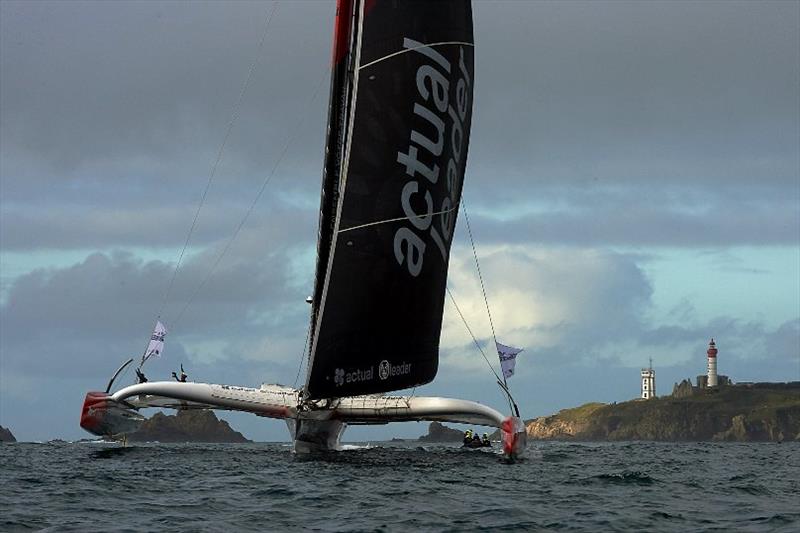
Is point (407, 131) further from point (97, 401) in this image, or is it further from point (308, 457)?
point (97, 401)

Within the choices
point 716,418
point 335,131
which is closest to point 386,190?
point 335,131

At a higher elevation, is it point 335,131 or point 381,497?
point 335,131

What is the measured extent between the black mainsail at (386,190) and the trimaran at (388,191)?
25 millimetres

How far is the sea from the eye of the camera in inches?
642

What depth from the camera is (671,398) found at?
199500mm

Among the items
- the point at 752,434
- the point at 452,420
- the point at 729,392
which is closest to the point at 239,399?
the point at 452,420

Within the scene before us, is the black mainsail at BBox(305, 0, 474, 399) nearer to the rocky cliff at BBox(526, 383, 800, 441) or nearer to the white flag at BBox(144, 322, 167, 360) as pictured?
the white flag at BBox(144, 322, 167, 360)

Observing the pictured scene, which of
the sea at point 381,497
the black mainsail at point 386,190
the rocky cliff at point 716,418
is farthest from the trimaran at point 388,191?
the rocky cliff at point 716,418

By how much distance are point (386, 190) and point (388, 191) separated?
0.20 ft

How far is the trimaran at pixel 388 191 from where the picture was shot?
2686 cm

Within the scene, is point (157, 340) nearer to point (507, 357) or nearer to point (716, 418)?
point (507, 357)

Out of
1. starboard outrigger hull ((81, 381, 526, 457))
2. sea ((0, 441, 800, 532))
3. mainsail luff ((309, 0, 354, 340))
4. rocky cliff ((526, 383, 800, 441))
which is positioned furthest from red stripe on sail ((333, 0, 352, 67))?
rocky cliff ((526, 383, 800, 441))

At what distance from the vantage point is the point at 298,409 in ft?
105

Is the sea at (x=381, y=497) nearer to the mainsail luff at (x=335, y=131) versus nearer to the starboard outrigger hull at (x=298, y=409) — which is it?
the starboard outrigger hull at (x=298, y=409)
